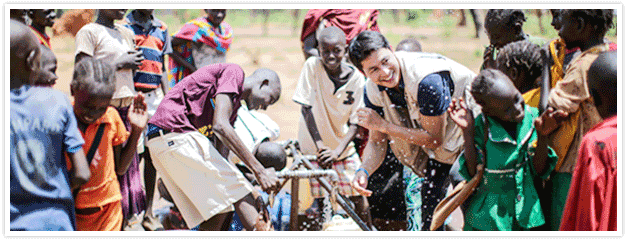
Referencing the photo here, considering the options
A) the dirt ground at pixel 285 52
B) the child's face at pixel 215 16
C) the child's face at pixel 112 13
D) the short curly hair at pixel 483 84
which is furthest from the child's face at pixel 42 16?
the dirt ground at pixel 285 52

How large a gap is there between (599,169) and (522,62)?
1.43 m

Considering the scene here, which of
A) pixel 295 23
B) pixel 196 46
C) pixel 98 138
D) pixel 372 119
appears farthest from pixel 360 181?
pixel 295 23

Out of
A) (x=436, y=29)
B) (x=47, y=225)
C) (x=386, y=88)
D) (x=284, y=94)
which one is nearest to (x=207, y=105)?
(x=386, y=88)

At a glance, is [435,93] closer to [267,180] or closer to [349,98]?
[267,180]

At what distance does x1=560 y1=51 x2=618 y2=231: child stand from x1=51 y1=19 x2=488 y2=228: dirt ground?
6.99m

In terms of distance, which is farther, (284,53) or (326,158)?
(284,53)

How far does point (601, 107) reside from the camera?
84.4 inches

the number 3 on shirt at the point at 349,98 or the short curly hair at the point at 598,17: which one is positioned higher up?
the short curly hair at the point at 598,17

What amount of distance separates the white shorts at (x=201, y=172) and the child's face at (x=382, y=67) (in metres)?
0.99

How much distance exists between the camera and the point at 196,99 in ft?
12.1

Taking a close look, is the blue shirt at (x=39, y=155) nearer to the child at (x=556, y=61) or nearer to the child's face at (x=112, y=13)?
the child's face at (x=112, y=13)

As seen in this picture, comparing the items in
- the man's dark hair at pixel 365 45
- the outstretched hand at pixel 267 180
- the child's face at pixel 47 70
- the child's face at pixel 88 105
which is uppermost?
the man's dark hair at pixel 365 45

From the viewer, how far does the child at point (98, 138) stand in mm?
2859
